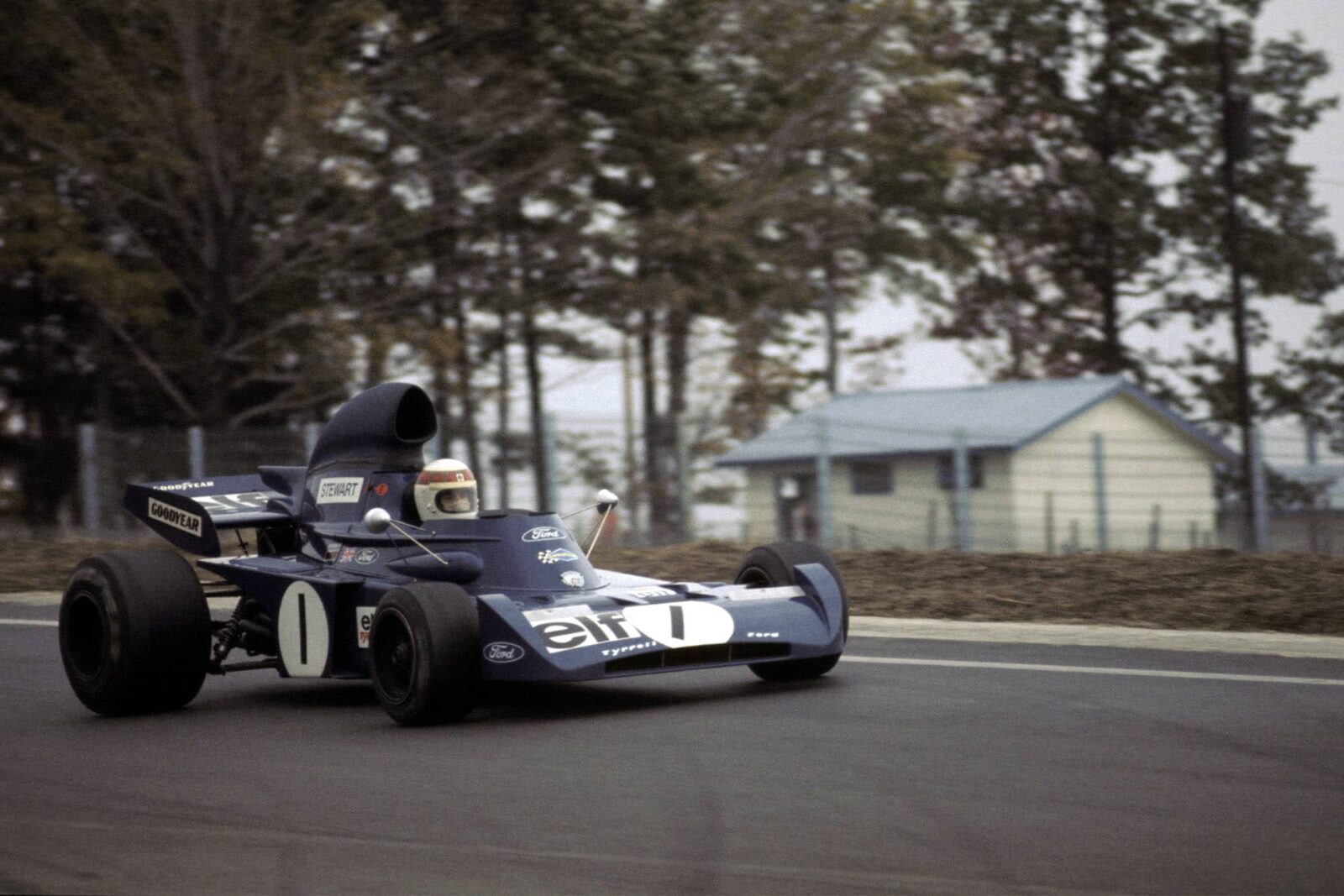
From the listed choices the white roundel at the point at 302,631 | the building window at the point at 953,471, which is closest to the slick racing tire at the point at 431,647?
the white roundel at the point at 302,631

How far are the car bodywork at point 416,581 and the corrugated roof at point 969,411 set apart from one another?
101 feet

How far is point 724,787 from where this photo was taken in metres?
7.07

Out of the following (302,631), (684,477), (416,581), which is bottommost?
(302,631)

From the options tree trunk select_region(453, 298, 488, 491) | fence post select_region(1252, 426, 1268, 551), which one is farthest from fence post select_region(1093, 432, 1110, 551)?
tree trunk select_region(453, 298, 488, 491)

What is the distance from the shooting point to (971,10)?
4728cm

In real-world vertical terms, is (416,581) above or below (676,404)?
below

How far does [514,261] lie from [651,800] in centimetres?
2426

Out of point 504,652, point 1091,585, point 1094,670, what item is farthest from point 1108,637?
point 504,652

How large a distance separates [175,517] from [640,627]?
3.45m

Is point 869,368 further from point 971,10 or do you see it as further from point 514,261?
point 514,261

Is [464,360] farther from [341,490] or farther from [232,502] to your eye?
[341,490]

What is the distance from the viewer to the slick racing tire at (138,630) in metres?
9.41

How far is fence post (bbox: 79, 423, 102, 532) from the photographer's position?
25625mm

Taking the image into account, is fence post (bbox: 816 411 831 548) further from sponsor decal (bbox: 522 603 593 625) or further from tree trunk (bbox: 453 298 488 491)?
sponsor decal (bbox: 522 603 593 625)
